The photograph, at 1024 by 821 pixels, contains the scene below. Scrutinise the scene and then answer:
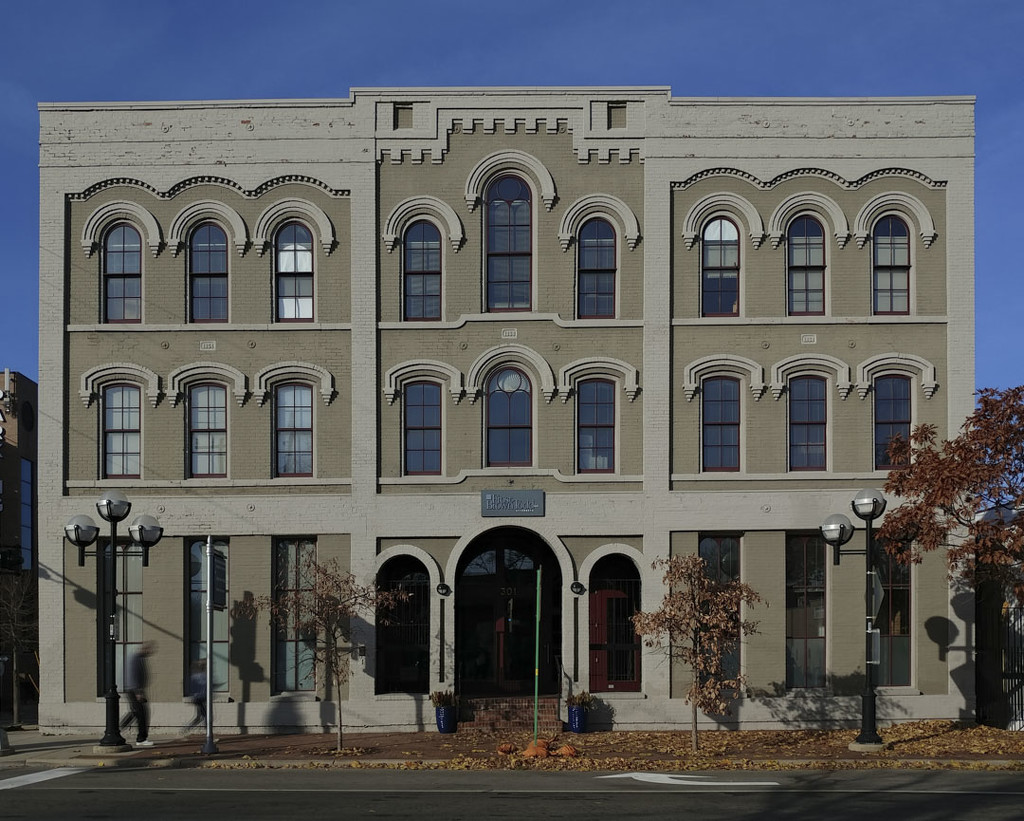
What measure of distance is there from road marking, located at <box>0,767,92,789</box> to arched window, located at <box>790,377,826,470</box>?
14574 millimetres

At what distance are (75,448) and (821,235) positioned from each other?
1591 centimetres

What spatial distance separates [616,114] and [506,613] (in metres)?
10.6

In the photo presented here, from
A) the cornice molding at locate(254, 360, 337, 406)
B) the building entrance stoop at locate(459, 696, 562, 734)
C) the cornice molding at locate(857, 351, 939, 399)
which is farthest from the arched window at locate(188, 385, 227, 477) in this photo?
the cornice molding at locate(857, 351, 939, 399)

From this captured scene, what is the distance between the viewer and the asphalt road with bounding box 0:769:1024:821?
15078 mm

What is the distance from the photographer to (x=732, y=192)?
24.9 metres

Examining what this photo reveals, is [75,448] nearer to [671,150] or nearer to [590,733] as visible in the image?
[590,733]

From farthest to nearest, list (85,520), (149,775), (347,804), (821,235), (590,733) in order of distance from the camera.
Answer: (821,235) < (590,733) < (85,520) < (149,775) < (347,804)

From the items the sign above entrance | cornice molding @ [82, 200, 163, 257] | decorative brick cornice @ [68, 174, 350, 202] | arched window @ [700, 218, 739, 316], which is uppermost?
decorative brick cornice @ [68, 174, 350, 202]

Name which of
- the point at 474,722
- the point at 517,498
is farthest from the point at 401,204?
the point at 474,722

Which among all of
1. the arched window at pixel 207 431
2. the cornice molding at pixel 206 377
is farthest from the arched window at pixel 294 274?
the arched window at pixel 207 431

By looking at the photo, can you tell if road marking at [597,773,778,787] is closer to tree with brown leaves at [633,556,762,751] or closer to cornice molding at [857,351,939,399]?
tree with brown leaves at [633,556,762,751]

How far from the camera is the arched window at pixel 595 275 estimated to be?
2495cm

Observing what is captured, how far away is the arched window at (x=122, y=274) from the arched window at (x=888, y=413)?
15.3 m

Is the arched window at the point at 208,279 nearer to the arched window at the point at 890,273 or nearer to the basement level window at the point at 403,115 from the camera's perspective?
the basement level window at the point at 403,115
